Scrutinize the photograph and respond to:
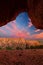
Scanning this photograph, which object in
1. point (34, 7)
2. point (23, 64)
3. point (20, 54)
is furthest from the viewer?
point (20, 54)

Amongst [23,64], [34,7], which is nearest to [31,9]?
[34,7]

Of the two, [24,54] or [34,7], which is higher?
[34,7]

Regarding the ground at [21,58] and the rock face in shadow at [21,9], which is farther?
the ground at [21,58]

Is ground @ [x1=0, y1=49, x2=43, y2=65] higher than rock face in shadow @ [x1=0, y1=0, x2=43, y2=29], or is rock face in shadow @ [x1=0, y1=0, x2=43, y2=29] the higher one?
rock face in shadow @ [x1=0, y1=0, x2=43, y2=29]

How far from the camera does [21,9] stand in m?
0.86

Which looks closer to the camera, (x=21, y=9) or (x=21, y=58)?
(x=21, y=9)

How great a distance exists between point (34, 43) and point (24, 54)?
0.84ft

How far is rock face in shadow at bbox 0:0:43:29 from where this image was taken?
77 cm

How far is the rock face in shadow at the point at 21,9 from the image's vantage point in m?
0.77

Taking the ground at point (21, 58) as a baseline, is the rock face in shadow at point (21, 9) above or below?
above

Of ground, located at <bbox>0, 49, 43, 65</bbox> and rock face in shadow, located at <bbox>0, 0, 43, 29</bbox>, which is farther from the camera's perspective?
ground, located at <bbox>0, 49, 43, 65</bbox>

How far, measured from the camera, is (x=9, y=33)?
1.30m

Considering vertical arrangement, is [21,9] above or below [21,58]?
above

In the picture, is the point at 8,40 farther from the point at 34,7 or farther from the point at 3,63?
the point at 34,7
